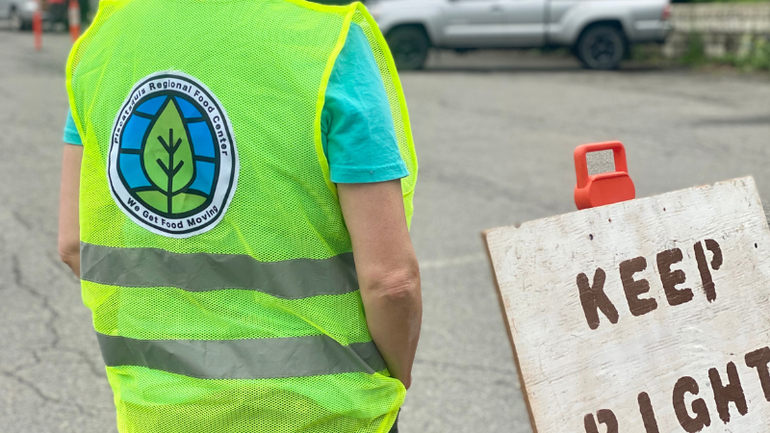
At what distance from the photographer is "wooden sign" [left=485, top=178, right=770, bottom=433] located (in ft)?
5.22

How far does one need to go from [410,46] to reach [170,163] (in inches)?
524

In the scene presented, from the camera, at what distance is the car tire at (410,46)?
14.3 m

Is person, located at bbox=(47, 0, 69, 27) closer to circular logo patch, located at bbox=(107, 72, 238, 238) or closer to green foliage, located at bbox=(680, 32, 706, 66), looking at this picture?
green foliage, located at bbox=(680, 32, 706, 66)

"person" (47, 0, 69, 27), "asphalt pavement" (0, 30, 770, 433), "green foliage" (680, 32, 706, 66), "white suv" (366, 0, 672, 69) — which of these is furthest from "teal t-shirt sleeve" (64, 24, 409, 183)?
"person" (47, 0, 69, 27)

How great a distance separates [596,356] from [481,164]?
6.14 metres

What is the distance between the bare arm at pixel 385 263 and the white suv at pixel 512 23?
13083 millimetres

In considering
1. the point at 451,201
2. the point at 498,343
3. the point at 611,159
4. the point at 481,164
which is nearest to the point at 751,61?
the point at 481,164

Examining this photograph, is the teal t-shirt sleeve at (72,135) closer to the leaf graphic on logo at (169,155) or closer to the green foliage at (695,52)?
the leaf graphic on logo at (169,155)

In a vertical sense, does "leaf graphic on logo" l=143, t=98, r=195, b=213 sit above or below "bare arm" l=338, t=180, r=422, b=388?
above

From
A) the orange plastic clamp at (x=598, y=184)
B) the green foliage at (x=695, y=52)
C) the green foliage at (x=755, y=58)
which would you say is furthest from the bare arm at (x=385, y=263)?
the green foliage at (x=695, y=52)

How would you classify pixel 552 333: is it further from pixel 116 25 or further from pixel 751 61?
pixel 751 61

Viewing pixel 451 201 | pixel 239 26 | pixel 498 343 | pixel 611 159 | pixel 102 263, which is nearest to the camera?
pixel 239 26

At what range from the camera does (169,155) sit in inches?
54.9

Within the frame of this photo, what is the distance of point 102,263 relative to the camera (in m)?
1.53
